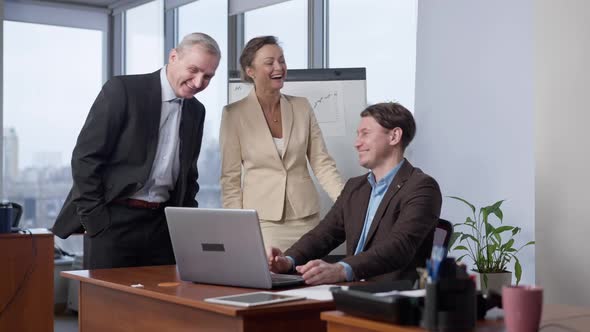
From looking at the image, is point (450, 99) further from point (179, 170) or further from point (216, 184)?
point (216, 184)

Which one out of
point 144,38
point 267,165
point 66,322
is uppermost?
point 144,38

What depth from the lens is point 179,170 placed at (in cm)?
335

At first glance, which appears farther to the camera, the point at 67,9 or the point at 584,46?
the point at 67,9

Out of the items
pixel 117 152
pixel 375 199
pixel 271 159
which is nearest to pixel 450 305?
pixel 375 199

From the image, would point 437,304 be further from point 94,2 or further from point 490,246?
point 94,2

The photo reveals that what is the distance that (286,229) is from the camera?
12.8 feet

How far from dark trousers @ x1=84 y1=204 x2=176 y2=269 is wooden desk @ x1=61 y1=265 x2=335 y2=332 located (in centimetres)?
26

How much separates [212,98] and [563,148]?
3598 millimetres

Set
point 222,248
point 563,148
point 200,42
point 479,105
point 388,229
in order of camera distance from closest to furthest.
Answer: point 222,248 < point 388,229 < point 200,42 < point 563,148 < point 479,105

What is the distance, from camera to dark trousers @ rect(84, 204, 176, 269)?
10.6 feet

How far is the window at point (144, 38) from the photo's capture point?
750 cm

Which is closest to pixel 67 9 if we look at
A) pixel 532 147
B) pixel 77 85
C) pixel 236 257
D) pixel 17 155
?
pixel 77 85

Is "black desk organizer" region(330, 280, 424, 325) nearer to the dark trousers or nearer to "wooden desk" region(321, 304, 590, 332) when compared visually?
"wooden desk" region(321, 304, 590, 332)

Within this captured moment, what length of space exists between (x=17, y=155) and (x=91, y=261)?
4542 millimetres
